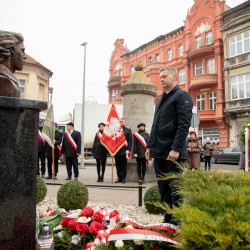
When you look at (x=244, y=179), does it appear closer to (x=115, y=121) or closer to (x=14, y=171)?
(x=14, y=171)

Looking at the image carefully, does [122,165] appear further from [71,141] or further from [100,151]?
[71,141]

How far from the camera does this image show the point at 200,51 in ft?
114

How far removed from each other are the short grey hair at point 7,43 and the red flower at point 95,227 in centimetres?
196

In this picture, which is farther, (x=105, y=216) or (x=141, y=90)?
(x=141, y=90)

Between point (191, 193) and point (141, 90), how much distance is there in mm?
9402

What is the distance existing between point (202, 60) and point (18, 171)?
34818 mm

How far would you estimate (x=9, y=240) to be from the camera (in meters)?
2.79

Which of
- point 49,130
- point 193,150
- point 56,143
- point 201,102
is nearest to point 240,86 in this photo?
point 201,102

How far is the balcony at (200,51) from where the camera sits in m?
34.0

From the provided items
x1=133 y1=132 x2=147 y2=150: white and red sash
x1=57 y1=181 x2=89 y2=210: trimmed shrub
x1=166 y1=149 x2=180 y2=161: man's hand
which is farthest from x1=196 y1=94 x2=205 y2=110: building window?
x1=166 y1=149 x2=180 y2=161: man's hand

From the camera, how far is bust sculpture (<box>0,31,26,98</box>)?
313 centimetres

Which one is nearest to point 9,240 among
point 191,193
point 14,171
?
point 14,171

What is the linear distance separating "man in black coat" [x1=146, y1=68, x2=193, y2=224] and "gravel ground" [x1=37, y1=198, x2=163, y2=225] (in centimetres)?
137

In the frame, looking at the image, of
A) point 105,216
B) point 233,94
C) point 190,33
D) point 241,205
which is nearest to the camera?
point 241,205
